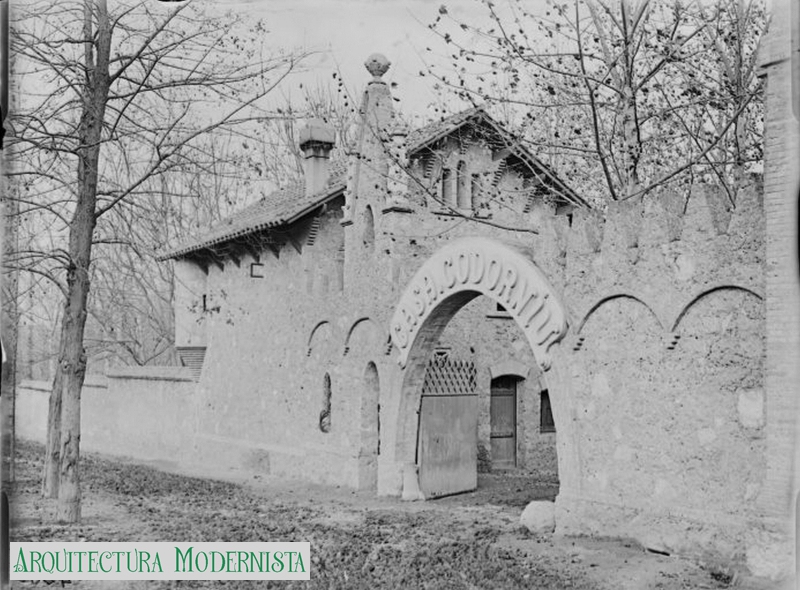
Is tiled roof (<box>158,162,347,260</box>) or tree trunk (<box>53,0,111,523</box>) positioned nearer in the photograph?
tree trunk (<box>53,0,111,523</box>)

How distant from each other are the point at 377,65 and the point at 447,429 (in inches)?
231

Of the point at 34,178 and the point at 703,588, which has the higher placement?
the point at 34,178

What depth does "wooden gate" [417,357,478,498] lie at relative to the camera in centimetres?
1397

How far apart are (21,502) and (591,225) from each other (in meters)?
8.82

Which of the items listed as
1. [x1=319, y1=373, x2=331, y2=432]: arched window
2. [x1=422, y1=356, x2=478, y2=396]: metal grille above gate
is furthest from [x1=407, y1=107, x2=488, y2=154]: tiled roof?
[x1=319, y1=373, x2=331, y2=432]: arched window

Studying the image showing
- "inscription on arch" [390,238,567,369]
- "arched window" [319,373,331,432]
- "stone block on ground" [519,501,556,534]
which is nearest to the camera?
"stone block on ground" [519,501,556,534]

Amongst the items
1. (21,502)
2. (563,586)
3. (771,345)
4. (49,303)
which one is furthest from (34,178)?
(49,303)

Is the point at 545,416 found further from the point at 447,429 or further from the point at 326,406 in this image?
the point at 326,406

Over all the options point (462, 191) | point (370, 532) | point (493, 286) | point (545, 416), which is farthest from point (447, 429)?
point (545, 416)

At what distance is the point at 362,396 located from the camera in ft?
48.7

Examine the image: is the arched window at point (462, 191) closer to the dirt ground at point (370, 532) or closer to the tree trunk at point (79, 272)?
the dirt ground at point (370, 532)

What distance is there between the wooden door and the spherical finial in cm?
646

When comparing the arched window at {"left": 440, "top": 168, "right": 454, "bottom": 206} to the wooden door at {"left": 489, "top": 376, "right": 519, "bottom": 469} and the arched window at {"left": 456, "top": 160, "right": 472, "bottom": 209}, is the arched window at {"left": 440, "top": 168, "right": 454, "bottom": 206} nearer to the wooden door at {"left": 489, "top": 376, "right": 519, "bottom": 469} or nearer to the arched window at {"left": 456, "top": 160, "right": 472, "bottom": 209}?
the arched window at {"left": 456, "top": 160, "right": 472, "bottom": 209}

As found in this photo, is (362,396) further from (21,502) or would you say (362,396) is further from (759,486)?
(759,486)
